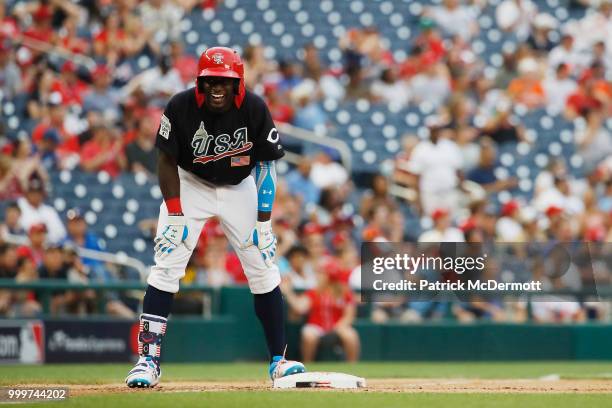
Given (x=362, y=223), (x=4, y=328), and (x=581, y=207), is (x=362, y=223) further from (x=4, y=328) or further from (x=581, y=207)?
(x=4, y=328)

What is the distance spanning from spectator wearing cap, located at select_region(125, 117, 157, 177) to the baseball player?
664cm

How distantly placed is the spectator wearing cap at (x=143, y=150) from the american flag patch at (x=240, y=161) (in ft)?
22.1

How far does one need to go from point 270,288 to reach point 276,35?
33.3ft

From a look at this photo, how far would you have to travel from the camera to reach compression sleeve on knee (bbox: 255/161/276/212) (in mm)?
6914

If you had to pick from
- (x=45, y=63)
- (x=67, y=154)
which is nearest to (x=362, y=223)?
(x=67, y=154)

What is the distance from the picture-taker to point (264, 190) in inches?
272

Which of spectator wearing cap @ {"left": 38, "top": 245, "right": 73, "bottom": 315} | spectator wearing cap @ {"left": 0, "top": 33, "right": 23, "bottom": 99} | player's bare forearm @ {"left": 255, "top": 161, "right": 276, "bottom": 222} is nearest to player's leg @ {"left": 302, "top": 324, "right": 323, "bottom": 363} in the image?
spectator wearing cap @ {"left": 38, "top": 245, "right": 73, "bottom": 315}

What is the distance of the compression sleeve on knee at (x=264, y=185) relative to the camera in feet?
22.7

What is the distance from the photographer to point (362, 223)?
1366 centimetres

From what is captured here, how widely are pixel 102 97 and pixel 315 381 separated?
8191 millimetres

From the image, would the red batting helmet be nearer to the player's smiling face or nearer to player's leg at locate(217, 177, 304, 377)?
the player's smiling face

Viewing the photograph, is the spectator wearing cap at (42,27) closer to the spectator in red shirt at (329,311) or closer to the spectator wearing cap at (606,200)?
the spectator in red shirt at (329,311)

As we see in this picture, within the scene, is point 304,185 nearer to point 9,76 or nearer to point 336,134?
point 336,134

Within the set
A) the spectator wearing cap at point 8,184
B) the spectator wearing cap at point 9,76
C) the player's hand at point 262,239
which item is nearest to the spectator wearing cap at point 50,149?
the spectator wearing cap at point 8,184
